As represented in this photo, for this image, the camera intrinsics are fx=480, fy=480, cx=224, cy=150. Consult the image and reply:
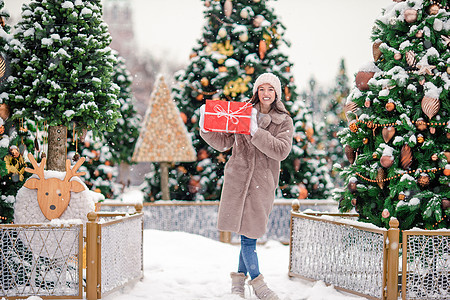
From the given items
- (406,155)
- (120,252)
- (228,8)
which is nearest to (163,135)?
(228,8)

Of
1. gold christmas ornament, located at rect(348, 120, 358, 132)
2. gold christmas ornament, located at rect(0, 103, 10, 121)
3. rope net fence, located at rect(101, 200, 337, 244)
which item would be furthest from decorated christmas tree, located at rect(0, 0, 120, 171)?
rope net fence, located at rect(101, 200, 337, 244)

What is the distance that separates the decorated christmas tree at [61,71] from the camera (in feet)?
16.9

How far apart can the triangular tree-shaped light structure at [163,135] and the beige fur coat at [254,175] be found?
4743 millimetres

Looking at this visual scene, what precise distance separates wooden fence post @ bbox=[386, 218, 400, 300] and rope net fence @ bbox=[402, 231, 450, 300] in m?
0.11

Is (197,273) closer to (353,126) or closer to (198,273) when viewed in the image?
(198,273)

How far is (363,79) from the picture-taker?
542 cm

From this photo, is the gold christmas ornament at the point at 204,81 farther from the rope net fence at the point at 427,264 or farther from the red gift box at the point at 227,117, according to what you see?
the rope net fence at the point at 427,264

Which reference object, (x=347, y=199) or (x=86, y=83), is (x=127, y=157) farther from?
(x=347, y=199)

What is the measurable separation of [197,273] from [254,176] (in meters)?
1.82

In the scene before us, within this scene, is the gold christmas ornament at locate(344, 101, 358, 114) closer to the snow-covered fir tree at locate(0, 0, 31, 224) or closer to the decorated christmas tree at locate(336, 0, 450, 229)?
the decorated christmas tree at locate(336, 0, 450, 229)

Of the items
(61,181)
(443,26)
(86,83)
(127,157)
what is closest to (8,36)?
(86,83)

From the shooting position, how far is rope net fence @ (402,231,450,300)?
457cm

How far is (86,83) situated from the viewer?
546 centimetres

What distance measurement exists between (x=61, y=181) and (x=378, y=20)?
12.6ft
